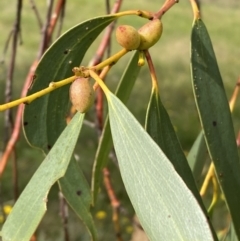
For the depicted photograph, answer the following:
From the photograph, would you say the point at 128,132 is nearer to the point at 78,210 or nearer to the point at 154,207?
the point at 154,207

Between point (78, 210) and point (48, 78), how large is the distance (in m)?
0.18

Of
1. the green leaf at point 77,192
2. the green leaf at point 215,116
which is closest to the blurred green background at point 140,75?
the green leaf at point 77,192

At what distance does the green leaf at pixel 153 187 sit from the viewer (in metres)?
0.53

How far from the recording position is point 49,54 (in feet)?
2.28

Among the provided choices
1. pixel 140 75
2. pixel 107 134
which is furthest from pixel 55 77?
pixel 140 75

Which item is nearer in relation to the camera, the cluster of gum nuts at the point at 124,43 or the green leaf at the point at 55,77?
the cluster of gum nuts at the point at 124,43

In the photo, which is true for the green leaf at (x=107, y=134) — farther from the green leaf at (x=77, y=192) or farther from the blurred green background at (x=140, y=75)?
the blurred green background at (x=140, y=75)

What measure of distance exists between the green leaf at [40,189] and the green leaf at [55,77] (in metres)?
0.11

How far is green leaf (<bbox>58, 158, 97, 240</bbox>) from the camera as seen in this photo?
2.56 feet

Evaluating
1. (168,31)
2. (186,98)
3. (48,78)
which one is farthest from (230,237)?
(168,31)

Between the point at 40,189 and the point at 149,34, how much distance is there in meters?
0.19

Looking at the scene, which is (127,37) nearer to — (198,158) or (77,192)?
(77,192)

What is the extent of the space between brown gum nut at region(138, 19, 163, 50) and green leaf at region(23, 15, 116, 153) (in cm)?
6

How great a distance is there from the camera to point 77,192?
2.61 feet
